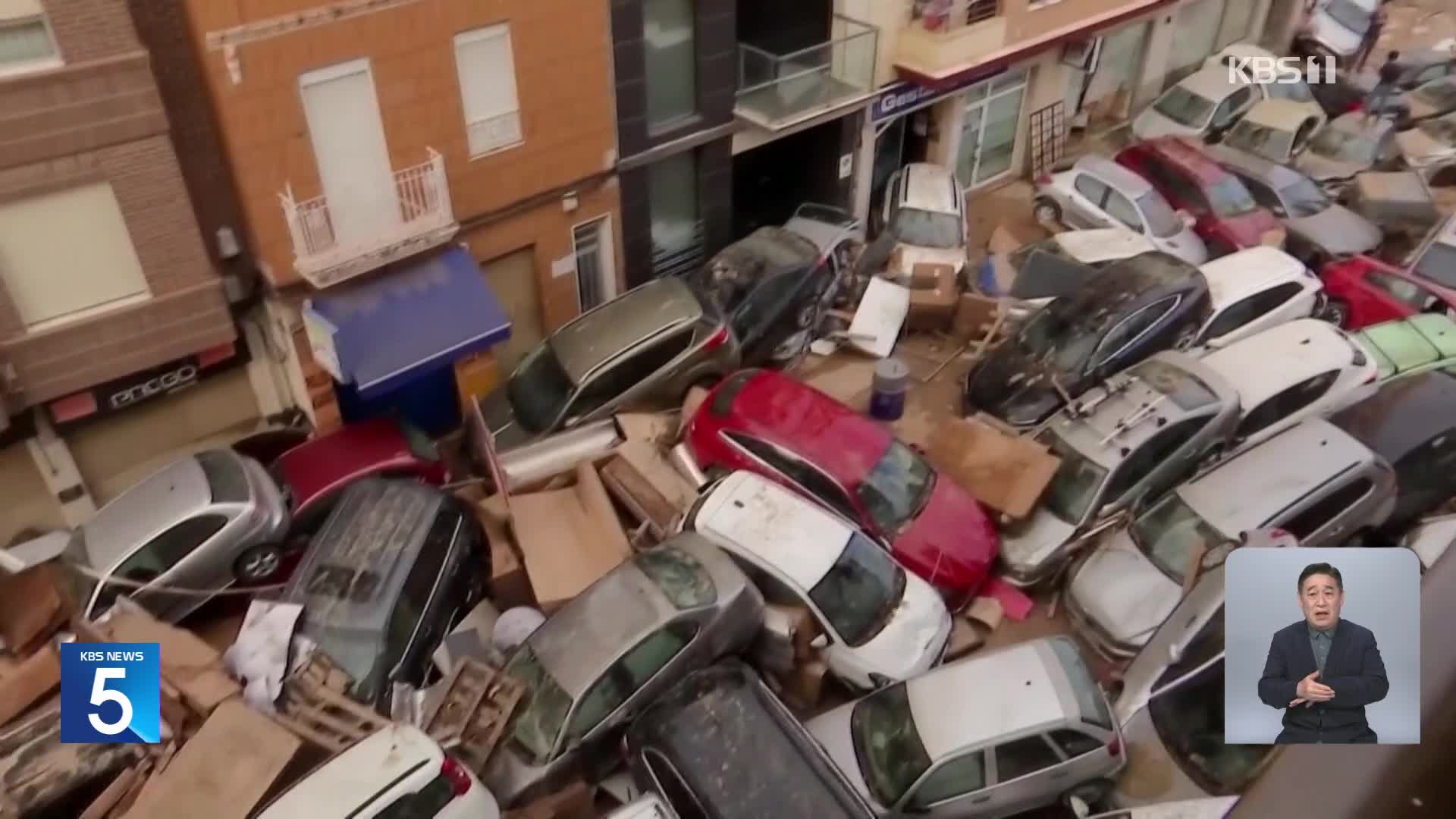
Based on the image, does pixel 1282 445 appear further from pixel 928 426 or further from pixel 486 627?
pixel 486 627

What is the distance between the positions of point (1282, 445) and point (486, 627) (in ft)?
24.4

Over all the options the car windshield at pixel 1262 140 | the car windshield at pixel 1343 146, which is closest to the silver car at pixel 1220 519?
the car windshield at pixel 1262 140

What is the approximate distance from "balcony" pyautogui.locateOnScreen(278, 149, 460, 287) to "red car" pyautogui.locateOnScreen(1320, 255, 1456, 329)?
1078 cm

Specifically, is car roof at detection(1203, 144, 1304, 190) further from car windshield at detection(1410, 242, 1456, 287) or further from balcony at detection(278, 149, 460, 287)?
balcony at detection(278, 149, 460, 287)

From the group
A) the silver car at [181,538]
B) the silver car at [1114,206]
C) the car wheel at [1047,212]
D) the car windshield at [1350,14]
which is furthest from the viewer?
the car windshield at [1350,14]

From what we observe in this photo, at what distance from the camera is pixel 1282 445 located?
916 cm

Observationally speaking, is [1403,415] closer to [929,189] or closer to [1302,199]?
[1302,199]

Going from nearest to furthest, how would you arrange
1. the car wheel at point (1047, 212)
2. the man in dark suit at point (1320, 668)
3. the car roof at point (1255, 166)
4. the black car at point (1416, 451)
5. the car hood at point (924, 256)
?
the man in dark suit at point (1320, 668)
the black car at point (1416, 451)
the car hood at point (924, 256)
the car roof at point (1255, 166)
the car wheel at point (1047, 212)

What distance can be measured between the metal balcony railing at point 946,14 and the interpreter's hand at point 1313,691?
12842 millimetres

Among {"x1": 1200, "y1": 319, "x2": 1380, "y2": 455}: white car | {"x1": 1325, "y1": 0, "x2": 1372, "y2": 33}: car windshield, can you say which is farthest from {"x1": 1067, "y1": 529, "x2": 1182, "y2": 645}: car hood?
{"x1": 1325, "y1": 0, "x2": 1372, "y2": 33}: car windshield

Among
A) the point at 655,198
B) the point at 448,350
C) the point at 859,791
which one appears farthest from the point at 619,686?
the point at 655,198

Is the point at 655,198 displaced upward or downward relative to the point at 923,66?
downward

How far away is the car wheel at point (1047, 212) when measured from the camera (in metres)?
14.8

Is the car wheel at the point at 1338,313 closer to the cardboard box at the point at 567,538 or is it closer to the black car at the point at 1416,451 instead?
the black car at the point at 1416,451
